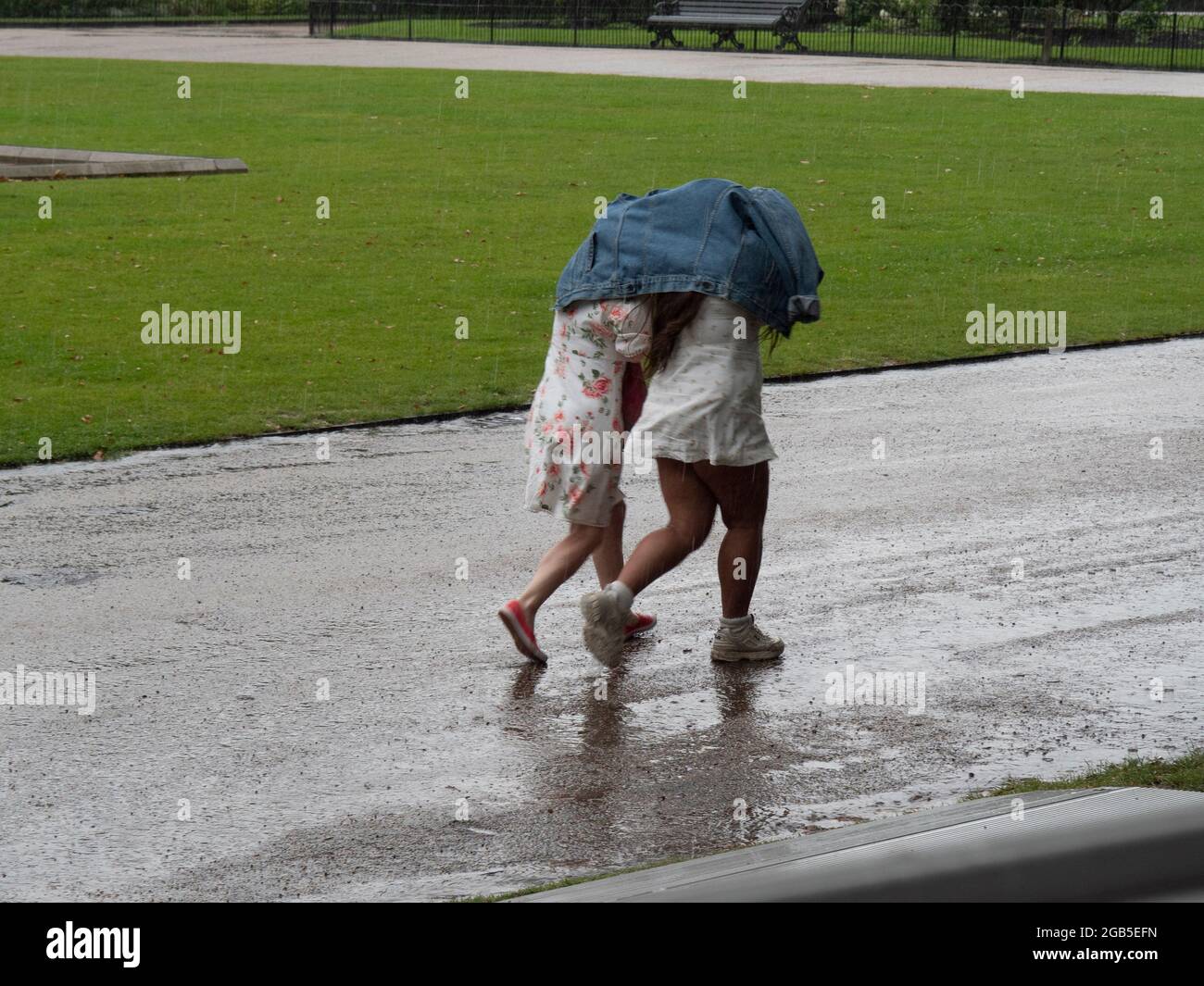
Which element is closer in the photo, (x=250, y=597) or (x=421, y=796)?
(x=421, y=796)

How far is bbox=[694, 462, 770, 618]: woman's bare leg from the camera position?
5750 millimetres

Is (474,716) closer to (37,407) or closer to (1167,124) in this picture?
(37,407)

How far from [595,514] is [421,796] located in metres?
1.38

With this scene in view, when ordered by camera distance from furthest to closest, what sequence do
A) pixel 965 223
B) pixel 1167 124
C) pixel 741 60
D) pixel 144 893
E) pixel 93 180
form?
pixel 741 60
pixel 1167 124
pixel 93 180
pixel 965 223
pixel 144 893

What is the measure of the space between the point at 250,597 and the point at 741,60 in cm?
3243

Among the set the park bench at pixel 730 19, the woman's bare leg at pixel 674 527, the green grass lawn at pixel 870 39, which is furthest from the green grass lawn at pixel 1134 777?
the park bench at pixel 730 19

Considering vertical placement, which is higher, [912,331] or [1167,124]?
[1167,124]

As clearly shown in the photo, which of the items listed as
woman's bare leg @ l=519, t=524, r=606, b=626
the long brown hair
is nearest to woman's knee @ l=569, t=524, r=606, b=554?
woman's bare leg @ l=519, t=524, r=606, b=626

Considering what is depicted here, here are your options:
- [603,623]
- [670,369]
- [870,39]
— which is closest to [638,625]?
[603,623]

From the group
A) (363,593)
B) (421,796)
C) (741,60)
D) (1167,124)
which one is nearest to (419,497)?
(363,593)

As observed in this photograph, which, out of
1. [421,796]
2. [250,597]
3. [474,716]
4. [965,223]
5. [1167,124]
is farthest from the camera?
[1167,124]

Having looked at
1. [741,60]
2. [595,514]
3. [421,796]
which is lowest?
[421,796]

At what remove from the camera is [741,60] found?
123 ft

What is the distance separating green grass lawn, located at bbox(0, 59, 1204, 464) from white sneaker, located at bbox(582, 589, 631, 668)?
4.37m
